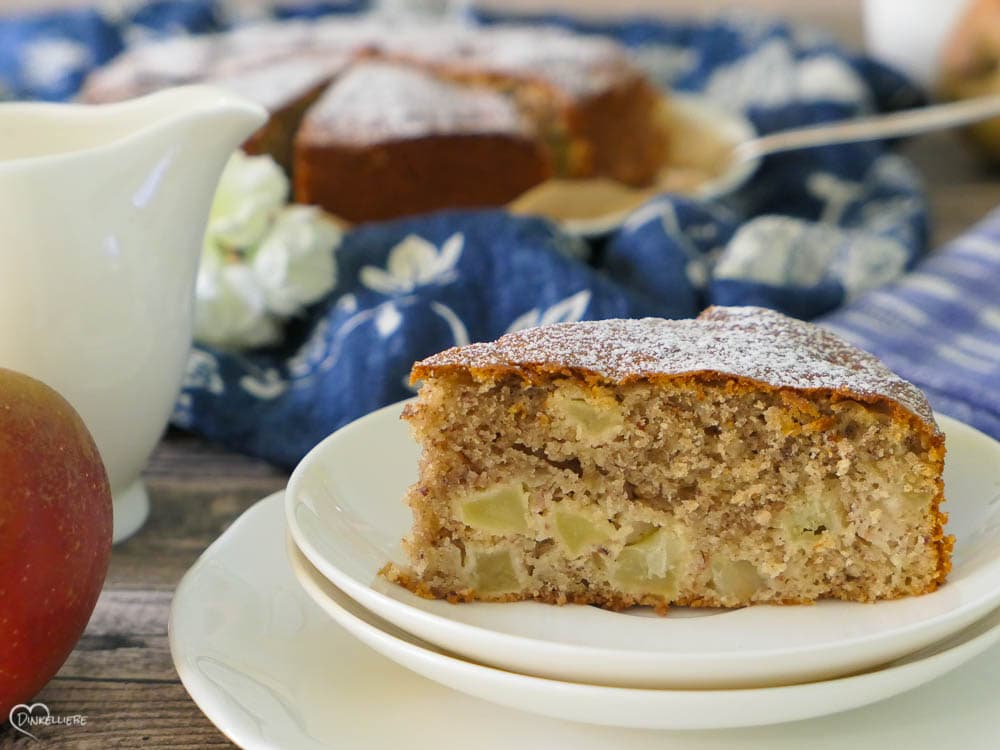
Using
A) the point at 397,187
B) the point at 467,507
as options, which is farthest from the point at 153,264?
the point at 397,187

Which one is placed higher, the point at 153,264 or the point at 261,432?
the point at 153,264

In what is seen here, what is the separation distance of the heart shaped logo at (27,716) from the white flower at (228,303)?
0.76 meters

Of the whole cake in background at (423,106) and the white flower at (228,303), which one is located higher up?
the whole cake in background at (423,106)

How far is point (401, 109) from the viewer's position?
2252mm

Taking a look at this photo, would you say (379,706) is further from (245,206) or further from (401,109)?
(401,109)

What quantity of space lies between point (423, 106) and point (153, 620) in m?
1.37

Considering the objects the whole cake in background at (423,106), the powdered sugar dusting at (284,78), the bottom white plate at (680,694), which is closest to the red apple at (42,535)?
the bottom white plate at (680,694)

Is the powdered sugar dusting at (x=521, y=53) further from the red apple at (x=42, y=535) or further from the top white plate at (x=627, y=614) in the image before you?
the red apple at (x=42, y=535)

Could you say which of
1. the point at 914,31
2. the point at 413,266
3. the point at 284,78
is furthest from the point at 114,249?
the point at 914,31

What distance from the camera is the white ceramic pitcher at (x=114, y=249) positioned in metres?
1.16

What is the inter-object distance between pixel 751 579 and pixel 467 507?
25 cm

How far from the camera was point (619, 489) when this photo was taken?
1015 millimetres

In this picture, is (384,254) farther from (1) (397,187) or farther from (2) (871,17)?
(2) (871,17)

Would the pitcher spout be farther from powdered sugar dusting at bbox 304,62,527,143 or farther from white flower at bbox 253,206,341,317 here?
powdered sugar dusting at bbox 304,62,527,143
